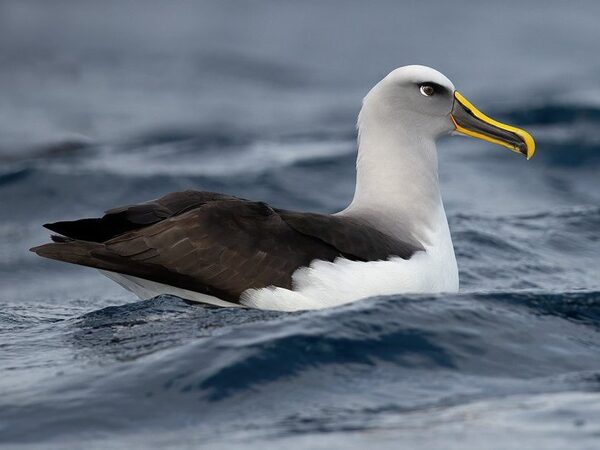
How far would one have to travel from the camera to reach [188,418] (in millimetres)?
5965

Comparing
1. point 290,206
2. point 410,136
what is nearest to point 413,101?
point 410,136

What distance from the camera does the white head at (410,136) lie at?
8.80m

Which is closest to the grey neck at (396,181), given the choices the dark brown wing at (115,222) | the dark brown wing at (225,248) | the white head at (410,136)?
the white head at (410,136)

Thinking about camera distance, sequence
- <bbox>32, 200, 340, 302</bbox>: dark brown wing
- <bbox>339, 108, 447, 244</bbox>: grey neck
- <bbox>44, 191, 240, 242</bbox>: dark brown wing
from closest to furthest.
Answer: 1. <bbox>32, 200, 340, 302</bbox>: dark brown wing
2. <bbox>44, 191, 240, 242</bbox>: dark brown wing
3. <bbox>339, 108, 447, 244</bbox>: grey neck

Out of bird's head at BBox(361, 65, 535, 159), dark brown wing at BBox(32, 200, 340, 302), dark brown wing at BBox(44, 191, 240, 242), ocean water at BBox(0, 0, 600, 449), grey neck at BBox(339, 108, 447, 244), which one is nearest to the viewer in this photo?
ocean water at BBox(0, 0, 600, 449)

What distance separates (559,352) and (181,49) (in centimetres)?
1566

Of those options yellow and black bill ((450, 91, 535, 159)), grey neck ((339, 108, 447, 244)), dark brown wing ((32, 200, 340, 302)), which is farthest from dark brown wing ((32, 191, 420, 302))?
yellow and black bill ((450, 91, 535, 159))

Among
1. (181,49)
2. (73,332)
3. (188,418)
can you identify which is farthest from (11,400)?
(181,49)

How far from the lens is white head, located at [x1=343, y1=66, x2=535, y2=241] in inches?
346

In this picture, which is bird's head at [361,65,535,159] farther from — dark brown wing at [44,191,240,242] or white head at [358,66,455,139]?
dark brown wing at [44,191,240,242]

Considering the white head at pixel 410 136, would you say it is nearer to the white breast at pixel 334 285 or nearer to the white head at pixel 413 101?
the white head at pixel 413 101

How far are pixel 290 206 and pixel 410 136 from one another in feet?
17.0

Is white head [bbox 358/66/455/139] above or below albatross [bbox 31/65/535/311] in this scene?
above

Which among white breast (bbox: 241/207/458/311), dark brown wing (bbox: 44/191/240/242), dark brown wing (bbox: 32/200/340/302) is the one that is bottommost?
white breast (bbox: 241/207/458/311)
